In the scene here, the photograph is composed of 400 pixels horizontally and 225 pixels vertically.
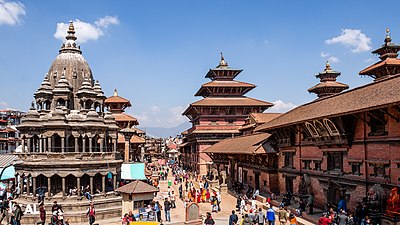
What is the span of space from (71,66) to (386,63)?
32.7m

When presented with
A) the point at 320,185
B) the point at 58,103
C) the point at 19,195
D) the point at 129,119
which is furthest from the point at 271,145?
the point at 129,119

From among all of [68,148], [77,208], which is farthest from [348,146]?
[68,148]

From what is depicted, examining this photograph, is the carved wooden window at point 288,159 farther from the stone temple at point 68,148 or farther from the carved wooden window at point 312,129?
the stone temple at point 68,148

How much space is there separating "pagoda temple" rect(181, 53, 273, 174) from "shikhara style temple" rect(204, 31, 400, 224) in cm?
2727

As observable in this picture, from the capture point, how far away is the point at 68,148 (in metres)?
31.3

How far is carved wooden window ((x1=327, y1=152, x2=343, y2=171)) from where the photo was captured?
2148 centimetres

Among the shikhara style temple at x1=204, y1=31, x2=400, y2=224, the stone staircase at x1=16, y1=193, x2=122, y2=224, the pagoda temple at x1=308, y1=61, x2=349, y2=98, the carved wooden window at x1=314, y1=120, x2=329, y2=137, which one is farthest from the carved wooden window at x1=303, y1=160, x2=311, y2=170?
the pagoda temple at x1=308, y1=61, x2=349, y2=98

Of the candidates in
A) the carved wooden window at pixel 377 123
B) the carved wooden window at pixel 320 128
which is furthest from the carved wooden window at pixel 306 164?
the carved wooden window at pixel 377 123

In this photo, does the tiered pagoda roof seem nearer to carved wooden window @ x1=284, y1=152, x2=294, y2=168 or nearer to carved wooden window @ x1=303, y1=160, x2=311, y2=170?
carved wooden window @ x1=284, y1=152, x2=294, y2=168

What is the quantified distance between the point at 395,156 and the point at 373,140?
173 cm

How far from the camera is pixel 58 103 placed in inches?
1307

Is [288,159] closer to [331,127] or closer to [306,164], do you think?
[306,164]

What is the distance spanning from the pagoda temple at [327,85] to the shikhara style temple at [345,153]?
116 ft

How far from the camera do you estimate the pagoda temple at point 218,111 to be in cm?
6075
